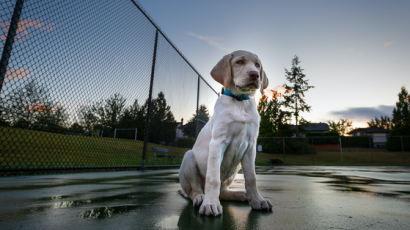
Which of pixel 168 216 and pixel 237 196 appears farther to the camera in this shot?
pixel 237 196

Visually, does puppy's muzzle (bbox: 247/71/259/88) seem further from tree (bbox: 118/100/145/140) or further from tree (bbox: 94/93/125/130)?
tree (bbox: 118/100/145/140)

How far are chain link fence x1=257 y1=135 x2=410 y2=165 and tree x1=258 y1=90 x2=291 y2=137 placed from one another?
6771mm

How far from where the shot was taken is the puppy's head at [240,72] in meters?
1.63

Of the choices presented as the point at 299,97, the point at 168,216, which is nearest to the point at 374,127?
the point at 299,97

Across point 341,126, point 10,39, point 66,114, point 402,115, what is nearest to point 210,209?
point 10,39

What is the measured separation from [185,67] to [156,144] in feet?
9.82

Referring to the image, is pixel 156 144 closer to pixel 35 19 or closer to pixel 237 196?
pixel 35 19

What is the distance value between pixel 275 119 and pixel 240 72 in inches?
1228

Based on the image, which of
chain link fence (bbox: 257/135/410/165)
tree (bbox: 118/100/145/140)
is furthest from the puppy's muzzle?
chain link fence (bbox: 257/135/410/165)

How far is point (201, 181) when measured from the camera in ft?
5.93

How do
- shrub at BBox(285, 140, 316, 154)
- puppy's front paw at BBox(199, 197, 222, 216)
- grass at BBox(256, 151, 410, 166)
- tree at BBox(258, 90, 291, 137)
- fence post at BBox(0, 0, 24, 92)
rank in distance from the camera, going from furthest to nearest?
1. tree at BBox(258, 90, 291, 137)
2. shrub at BBox(285, 140, 316, 154)
3. grass at BBox(256, 151, 410, 166)
4. fence post at BBox(0, 0, 24, 92)
5. puppy's front paw at BBox(199, 197, 222, 216)

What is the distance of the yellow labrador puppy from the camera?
1.49m

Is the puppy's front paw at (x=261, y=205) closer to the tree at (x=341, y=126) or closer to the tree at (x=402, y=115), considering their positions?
the tree at (x=402, y=115)

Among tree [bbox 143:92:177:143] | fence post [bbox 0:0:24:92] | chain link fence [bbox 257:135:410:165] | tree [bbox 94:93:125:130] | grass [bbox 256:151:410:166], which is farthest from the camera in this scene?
chain link fence [bbox 257:135:410:165]
